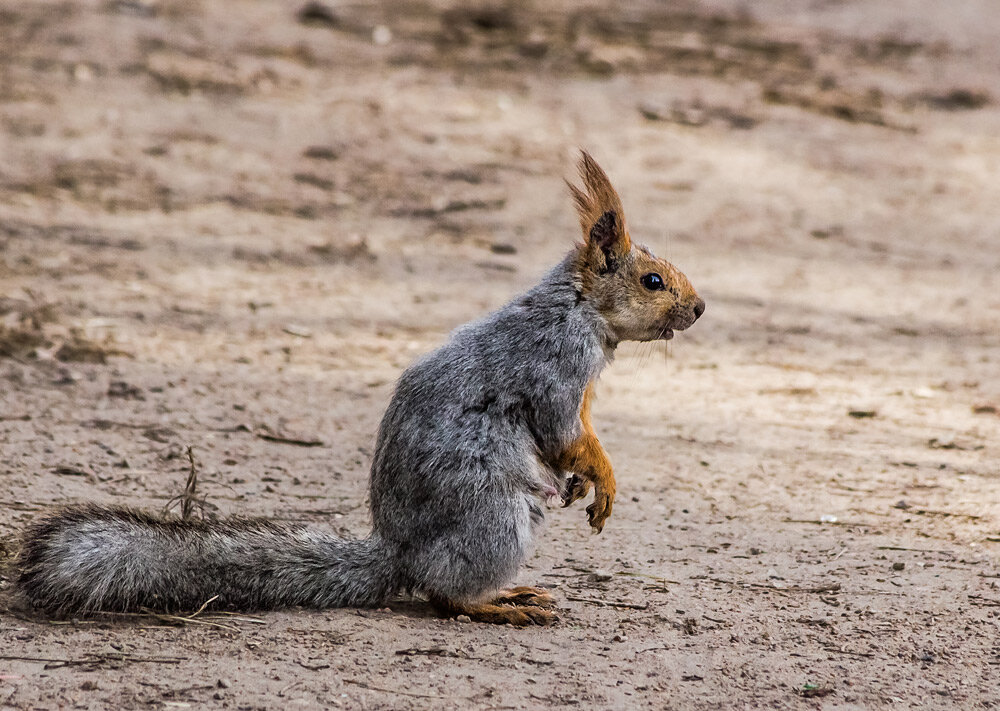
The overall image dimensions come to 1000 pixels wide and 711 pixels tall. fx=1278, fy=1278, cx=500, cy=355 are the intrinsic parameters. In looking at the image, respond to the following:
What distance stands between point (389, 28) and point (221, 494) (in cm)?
672

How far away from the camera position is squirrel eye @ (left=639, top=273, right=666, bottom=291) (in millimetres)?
3826

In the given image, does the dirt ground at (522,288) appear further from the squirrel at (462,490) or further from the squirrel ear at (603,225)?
the squirrel ear at (603,225)

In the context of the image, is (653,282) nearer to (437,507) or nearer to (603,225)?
(603,225)

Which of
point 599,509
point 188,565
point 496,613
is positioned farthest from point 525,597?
point 188,565

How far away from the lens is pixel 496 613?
3.64 m

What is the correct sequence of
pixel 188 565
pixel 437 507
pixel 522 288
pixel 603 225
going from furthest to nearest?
pixel 522 288 < pixel 603 225 < pixel 437 507 < pixel 188 565

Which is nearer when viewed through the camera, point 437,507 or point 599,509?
point 437,507

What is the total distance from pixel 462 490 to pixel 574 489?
1.26ft

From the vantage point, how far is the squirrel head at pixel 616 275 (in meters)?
3.80

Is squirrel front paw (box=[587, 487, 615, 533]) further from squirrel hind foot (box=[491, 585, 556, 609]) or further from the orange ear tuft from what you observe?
the orange ear tuft

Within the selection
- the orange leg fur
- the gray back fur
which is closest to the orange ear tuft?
the gray back fur

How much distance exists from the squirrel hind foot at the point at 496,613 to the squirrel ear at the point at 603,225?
1.03 m

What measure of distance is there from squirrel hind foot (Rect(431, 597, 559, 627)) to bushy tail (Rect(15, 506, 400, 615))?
160mm

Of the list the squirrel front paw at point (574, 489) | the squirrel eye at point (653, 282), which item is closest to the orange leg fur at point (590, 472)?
the squirrel front paw at point (574, 489)
